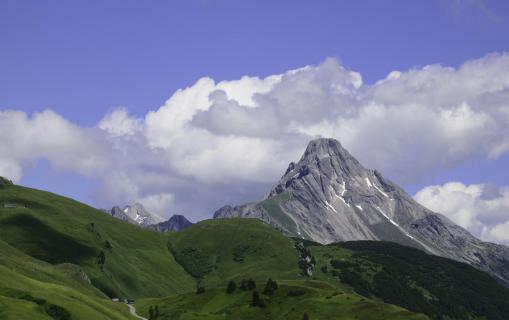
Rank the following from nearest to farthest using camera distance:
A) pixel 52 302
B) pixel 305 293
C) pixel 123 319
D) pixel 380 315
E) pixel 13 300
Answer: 1. pixel 13 300
2. pixel 52 302
3. pixel 123 319
4. pixel 380 315
5. pixel 305 293

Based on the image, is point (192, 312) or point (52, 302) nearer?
point (52, 302)

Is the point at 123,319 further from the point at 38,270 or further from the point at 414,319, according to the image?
the point at 414,319

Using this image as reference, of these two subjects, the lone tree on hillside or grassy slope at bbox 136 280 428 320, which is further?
the lone tree on hillside

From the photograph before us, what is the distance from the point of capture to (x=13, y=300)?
112688 mm

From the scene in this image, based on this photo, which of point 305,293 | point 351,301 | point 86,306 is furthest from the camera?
point 305,293

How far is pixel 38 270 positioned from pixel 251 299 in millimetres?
66142

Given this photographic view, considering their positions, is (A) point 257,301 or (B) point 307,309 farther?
(A) point 257,301

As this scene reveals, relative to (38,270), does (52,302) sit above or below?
below

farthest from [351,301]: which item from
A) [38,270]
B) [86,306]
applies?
[38,270]

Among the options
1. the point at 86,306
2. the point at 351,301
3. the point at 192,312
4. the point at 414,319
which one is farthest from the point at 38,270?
the point at 414,319

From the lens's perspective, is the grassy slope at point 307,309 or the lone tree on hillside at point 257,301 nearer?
the grassy slope at point 307,309

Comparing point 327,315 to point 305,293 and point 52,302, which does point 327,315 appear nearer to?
point 305,293

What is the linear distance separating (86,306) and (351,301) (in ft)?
261

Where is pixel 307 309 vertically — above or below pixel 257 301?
below
